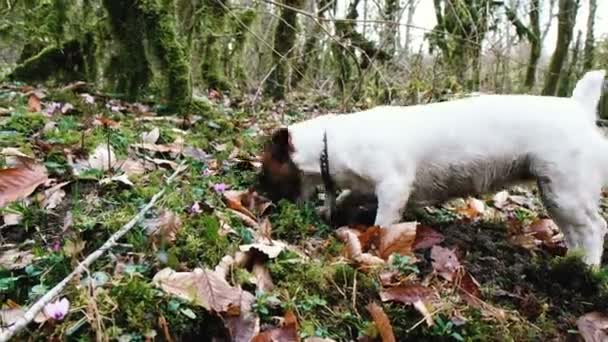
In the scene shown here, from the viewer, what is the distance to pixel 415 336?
7.86 feet

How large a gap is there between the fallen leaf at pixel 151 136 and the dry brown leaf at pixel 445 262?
2224mm

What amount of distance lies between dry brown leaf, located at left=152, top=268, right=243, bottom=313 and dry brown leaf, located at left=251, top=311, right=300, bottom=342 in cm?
17

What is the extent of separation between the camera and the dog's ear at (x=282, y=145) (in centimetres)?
375

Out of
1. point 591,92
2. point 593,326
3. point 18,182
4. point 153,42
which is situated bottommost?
point 593,326

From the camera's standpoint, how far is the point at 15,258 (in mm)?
2303

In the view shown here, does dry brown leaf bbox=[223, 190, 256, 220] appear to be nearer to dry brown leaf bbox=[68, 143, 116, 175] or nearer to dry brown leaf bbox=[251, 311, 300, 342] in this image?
dry brown leaf bbox=[68, 143, 116, 175]

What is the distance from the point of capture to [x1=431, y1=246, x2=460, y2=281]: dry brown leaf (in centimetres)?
285

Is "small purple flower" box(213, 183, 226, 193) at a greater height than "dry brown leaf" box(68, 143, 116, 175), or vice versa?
"dry brown leaf" box(68, 143, 116, 175)

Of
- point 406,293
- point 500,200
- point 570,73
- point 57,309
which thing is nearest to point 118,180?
point 57,309

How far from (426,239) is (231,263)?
1265 millimetres

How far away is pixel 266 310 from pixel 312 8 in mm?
7908

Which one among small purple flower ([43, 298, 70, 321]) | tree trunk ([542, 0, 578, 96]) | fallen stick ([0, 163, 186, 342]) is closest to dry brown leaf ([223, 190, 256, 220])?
fallen stick ([0, 163, 186, 342])

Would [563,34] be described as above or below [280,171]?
above

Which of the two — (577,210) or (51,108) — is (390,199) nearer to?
(577,210)
